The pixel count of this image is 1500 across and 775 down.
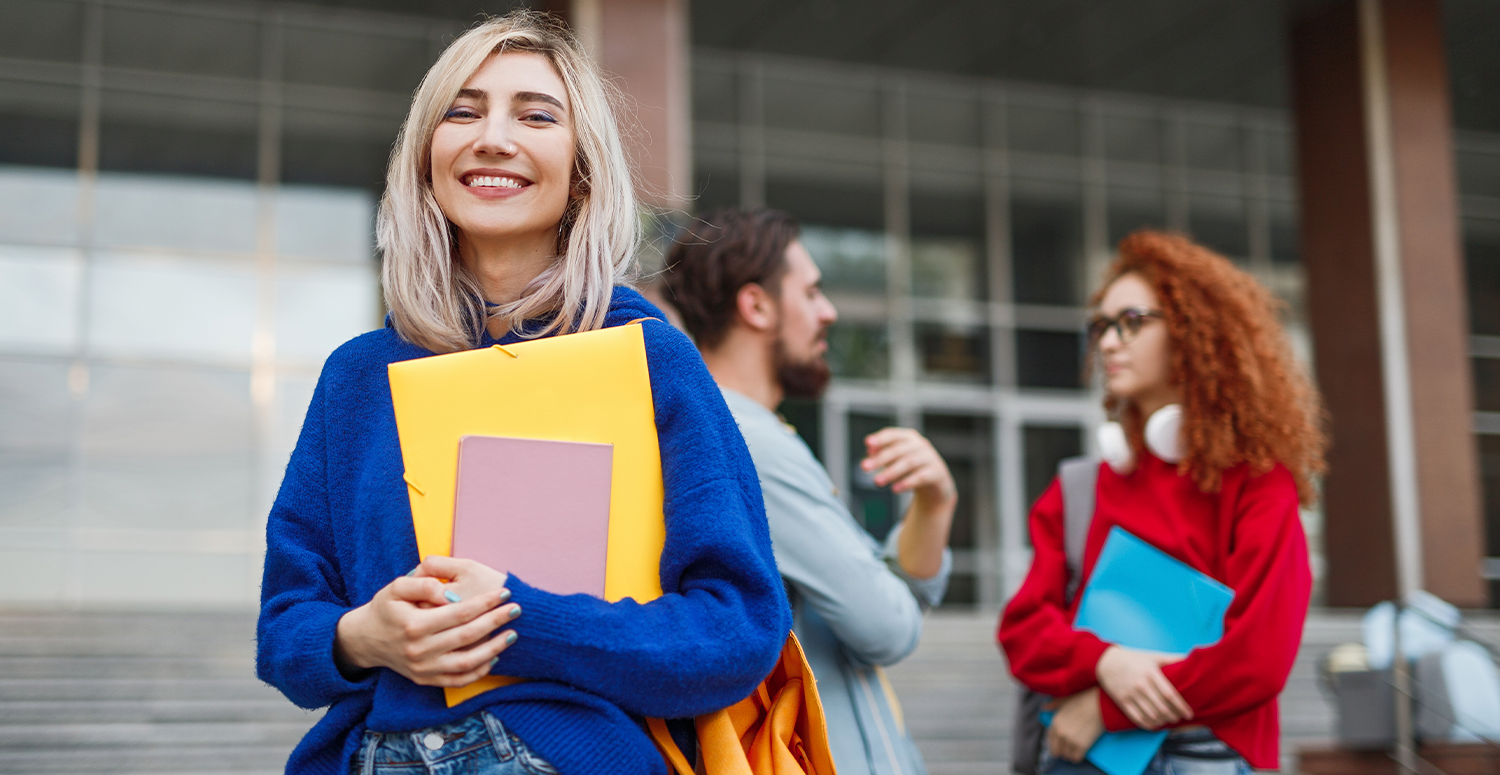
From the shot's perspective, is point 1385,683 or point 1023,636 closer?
point 1023,636

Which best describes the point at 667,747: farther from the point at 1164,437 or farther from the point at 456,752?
the point at 1164,437

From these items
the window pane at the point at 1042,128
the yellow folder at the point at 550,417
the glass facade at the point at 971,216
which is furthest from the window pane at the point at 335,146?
the yellow folder at the point at 550,417

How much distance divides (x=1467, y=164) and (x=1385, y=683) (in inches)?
552

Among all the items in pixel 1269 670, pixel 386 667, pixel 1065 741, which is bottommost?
pixel 1065 741

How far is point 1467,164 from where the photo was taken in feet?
56.5

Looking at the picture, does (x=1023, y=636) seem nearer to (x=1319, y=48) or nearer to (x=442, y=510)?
(x=442, y=510)

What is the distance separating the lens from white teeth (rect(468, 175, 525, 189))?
1528 mm

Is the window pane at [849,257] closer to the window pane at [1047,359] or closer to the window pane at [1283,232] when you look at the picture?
the window pane at [1047,359]

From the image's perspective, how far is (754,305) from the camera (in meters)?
2.74

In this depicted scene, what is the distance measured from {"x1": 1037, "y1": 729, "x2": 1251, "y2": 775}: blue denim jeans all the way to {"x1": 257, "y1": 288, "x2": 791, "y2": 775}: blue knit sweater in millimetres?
1560

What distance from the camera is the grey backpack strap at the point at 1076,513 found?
293 cm

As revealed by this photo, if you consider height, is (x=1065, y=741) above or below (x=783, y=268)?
below

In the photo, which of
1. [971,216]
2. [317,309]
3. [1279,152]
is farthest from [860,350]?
[1279,152]

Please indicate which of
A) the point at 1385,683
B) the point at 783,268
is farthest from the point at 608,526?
the point at 1385,683
